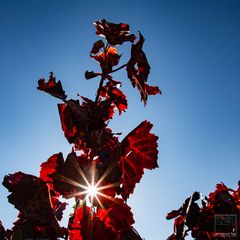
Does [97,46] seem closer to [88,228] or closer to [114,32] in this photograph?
[114,32]

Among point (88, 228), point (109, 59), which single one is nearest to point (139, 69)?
point (109, 59)

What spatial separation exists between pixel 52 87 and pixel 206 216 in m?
2.16

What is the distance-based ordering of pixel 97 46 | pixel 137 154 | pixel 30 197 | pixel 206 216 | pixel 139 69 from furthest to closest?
pixel 206 216
pixel 97 46
pixel 139 69
pixel 137 154
pixel 30 197

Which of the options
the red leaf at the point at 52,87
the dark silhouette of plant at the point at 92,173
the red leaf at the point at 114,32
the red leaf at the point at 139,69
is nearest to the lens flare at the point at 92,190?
the dark silhouette of plant at the point at 92,173

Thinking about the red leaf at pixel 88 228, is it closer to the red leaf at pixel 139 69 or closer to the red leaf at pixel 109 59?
the red leaf at pixel 139 69

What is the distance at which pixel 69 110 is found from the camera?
1.91 meters

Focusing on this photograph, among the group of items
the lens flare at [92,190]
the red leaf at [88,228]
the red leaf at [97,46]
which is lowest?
the red leaf at [88,228]

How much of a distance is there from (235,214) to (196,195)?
402mm

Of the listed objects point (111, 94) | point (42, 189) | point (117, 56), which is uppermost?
point (117, 56)

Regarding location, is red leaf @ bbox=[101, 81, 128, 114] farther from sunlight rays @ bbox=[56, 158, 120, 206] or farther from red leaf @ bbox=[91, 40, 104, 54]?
sunlight rays @ bbox=[56, 158, 120, 206]

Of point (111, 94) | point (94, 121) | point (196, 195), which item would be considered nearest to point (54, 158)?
point (94, 121)

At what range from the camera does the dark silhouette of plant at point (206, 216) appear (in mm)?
2982

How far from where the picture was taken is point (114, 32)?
223 cm

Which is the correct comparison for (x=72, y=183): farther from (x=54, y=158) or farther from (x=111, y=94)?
(x=111, y=94)
